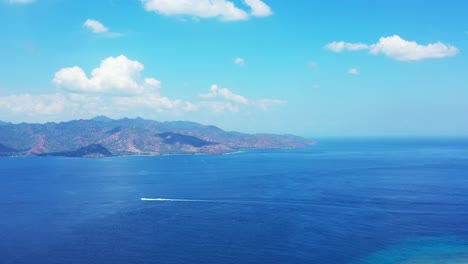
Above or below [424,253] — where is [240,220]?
below

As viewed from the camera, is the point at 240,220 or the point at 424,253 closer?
the point at 424,253

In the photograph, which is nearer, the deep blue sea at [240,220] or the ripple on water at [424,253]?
the ripple on water at [424,253]

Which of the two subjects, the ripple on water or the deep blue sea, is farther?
the deep blue sea

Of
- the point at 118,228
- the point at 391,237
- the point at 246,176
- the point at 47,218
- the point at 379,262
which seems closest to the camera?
the point at 379,262

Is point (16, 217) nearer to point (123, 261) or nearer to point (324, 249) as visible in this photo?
A: point (123, 261)

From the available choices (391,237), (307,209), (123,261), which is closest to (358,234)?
(391,237)

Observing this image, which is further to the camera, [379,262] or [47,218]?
[47,218]

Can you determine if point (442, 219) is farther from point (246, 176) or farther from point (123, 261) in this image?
point (246, 176)

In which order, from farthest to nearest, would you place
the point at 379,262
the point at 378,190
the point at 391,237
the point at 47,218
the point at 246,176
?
1. the point at 246,176
2. the point at 378,190
3. the point at 47,218
4. the point at 391,237
5. the point at 379,262
